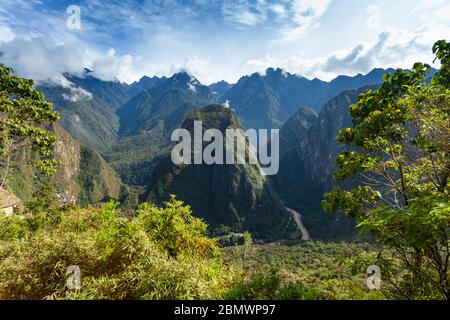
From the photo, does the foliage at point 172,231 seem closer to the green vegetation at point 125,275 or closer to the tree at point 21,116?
the green vegetation at point 125,275

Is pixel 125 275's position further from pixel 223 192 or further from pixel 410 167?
pixel 223 192

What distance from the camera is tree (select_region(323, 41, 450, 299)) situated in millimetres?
4348

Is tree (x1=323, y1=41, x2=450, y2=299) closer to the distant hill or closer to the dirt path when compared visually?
the dirt path

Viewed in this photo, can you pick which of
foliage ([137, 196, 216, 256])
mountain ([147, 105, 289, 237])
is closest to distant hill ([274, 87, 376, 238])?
mountain ([147, 105, 289, 237])

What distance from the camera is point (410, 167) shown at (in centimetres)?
773

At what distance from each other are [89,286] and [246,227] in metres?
128

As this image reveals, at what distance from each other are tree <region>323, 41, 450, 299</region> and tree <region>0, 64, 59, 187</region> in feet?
40.5

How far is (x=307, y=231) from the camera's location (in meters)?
118

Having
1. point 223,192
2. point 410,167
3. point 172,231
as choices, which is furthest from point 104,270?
point 223,192

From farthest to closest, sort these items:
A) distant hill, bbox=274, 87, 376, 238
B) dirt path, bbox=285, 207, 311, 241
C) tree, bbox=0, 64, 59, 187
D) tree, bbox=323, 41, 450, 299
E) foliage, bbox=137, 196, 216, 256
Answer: distant hill, bbox=274, 87, 376, 238
dirt path, bbox=285, 207, 311, 241
tree, bbox=0, 64, 59, 187
foliage, bbox=137, 196, 216, 256
tree, bbox=323, 41, 450, 299

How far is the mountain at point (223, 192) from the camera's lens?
135 metres

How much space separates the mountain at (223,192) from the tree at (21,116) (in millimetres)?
120750

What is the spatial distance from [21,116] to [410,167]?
1529cm

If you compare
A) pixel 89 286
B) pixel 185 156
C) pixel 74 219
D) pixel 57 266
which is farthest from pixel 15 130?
pixel 185 156
